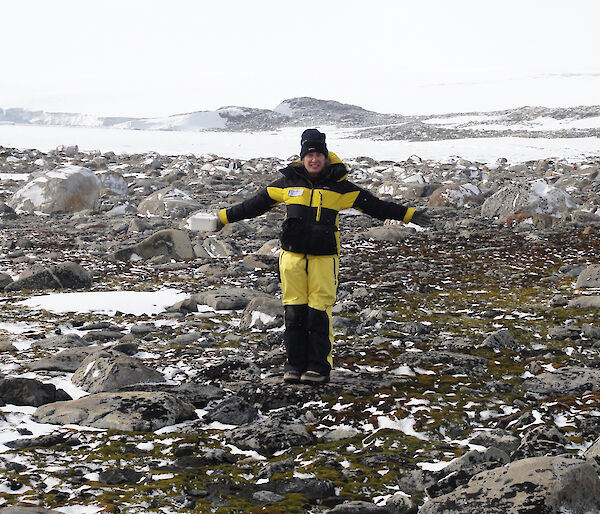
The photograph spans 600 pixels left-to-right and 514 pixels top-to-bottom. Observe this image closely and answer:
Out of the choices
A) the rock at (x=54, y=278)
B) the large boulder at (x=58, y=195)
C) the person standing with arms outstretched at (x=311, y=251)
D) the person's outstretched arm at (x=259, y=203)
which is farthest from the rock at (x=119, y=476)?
the large boulder at (x=58, y=195)

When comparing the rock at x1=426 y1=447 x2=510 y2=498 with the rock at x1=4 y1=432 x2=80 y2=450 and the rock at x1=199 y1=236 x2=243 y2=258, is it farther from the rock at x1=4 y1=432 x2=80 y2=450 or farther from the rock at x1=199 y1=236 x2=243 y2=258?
the rock at x1=199 y1=236 x2=243 y2=258

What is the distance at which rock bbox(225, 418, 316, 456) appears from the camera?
4.19 m

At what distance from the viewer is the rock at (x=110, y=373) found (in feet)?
17.0

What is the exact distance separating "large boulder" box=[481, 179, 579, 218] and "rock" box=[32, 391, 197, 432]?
11.7m

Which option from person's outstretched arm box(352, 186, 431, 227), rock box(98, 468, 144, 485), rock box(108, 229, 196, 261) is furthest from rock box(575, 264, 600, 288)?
rock box(98, 468, 144, 485)

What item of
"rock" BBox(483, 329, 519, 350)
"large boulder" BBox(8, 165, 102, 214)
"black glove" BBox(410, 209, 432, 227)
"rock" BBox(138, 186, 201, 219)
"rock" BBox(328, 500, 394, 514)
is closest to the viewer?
"rock" BBox(328, 500, 394, 514)

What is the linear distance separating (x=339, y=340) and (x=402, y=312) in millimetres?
1241

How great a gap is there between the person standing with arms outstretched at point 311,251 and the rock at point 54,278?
449 cm

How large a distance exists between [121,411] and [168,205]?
12532 mm

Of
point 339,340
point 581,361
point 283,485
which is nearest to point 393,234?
point 339,340

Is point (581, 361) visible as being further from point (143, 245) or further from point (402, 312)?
point (143, 245)

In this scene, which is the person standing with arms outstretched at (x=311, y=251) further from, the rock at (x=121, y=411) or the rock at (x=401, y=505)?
the rock at (x=401, y=505)

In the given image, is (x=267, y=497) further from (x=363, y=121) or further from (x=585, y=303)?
(x=363, y=121)

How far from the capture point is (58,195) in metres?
16.7
